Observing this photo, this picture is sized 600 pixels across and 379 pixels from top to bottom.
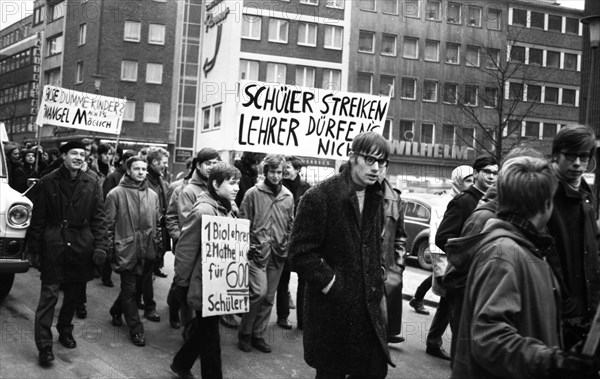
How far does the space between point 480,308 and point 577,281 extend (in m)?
1.51

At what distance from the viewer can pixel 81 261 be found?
6.69m

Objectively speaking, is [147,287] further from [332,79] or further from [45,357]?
[332,79]

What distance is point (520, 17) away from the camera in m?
56.4

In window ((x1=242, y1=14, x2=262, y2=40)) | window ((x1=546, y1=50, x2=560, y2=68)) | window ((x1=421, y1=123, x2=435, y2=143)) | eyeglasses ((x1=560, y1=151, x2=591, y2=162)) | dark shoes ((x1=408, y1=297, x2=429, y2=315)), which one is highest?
window ((x1=546, y1=50, x2=560, y2=68))

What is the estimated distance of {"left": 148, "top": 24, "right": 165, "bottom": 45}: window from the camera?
53537 millimetres

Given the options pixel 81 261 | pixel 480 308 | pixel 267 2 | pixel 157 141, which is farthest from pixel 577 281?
A: pixel 157 141

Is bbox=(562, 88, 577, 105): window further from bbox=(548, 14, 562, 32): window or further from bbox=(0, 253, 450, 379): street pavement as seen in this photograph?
bbox=(0, 253, 450, 379): street pavement

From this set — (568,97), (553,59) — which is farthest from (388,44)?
(568,97)

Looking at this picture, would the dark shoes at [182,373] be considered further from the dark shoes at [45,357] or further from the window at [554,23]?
the window at [554,23]

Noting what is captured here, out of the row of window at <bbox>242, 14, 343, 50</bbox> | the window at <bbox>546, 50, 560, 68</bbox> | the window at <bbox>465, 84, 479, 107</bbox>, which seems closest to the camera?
the row of window at <bbox>242, 14, 343, 50</bbox>

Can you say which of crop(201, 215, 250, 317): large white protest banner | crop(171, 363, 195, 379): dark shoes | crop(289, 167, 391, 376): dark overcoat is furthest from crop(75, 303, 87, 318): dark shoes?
crop(289, 167, 391, 376): dark overcoat

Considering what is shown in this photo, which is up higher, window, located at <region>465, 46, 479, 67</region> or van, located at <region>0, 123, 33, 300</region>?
window, located at <region>465, 46, 479, 67</region>

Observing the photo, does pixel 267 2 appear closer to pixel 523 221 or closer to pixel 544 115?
pixel 544 115

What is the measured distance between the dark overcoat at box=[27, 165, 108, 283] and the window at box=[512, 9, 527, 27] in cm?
5400
